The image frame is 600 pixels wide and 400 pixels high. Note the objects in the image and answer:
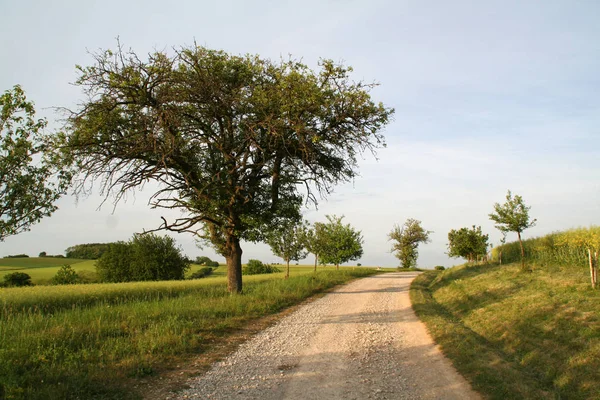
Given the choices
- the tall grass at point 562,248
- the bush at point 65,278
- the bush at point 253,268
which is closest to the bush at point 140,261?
the bush at point 65,278

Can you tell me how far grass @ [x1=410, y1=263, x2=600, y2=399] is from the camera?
744 centimetres

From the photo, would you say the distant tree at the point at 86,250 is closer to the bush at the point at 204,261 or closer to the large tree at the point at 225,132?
the bush at the point at 204,261

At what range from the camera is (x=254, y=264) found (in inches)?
2158

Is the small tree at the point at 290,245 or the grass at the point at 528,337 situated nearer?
the grass at the point at 528,337

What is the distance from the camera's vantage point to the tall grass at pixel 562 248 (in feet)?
65.2

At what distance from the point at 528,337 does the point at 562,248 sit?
1683 cm

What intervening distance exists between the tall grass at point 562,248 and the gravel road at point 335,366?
1161 cm

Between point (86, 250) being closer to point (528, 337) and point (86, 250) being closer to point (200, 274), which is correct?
point (200, 274)

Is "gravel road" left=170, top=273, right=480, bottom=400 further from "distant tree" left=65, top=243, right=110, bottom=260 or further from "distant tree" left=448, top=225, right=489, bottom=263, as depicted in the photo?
"distant tree" left=65, top=243, right=110, bottom=260

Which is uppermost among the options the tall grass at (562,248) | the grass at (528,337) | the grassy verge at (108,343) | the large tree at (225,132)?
the large tree at (225,132)

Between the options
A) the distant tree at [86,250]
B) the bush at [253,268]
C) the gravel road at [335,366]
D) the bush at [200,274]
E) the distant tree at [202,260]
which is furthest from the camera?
the distant tree at [202,260]

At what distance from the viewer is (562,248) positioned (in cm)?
2427

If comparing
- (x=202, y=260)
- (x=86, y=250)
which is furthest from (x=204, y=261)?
(x=86, y=250)

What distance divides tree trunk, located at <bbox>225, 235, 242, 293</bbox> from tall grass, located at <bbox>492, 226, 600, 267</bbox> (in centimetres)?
1543
